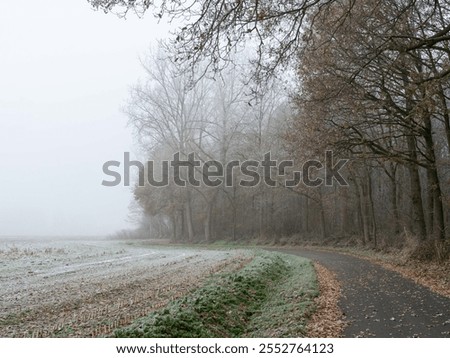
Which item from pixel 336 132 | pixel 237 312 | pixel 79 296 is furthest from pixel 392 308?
pixel 336 132

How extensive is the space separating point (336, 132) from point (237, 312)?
10.2 meters

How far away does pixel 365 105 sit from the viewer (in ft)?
54.3

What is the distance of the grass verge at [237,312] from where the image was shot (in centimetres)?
755

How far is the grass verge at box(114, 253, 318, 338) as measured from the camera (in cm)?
755

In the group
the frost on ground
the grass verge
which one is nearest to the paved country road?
the grass verge

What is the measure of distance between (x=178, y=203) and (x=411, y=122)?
32.7m

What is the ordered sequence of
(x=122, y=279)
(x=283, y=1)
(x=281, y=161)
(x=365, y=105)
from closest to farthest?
(x=283, y=1) → (x=122, y=279) → (x=365, y=105) → (x=281, y=161)

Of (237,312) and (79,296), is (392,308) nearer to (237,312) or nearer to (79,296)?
(237,312)

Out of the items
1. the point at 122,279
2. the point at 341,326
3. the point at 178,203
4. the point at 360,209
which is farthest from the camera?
the point at 178,203

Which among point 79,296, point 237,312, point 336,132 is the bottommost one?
point 237,312

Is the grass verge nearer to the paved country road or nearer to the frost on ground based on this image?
the frost on ground

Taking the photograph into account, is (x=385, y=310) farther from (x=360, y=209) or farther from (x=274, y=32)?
(x=360, y=209)

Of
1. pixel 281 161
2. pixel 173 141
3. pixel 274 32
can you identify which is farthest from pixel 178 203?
pixel 274 32

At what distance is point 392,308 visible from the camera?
9.23m
